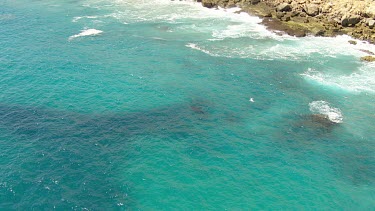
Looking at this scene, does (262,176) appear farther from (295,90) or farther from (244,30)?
(244,30)

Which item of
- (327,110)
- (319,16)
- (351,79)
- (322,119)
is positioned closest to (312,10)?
(319,16)

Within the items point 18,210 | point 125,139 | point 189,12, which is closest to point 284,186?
point 125,139

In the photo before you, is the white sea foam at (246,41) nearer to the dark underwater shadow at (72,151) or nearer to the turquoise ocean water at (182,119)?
the turquoise ocean water at (182,119)

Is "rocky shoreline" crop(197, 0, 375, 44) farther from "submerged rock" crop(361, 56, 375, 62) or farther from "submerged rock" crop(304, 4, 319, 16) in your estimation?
"submerged rock" crop(361, 56, 375, 62)

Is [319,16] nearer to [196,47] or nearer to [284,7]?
[284,7]

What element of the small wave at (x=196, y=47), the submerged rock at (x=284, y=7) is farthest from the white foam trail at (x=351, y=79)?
the submerged rock at (x=284, y=7)

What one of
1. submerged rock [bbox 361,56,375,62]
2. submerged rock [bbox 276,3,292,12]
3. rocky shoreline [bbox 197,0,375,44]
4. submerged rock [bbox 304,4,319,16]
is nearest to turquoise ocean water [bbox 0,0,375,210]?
submerged rock [bbox 361,56,375,62]

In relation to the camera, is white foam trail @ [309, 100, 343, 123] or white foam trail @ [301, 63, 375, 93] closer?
white foam trail @ [309, 100, 343, 123]
